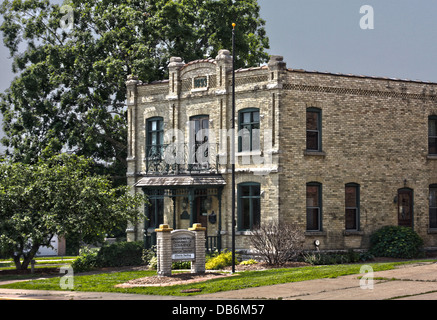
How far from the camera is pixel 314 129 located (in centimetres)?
3173

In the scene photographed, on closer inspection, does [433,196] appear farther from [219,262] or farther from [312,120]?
[219,262]

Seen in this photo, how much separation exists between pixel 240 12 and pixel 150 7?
205 inches

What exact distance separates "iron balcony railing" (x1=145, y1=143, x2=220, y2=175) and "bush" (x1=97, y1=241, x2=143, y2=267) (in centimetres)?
385

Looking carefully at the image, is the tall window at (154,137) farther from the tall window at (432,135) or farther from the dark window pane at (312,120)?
the tall window at (432,135)

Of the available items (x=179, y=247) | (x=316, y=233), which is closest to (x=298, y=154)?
(x=316, y=233)

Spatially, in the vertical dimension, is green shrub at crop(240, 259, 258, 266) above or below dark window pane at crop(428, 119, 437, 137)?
below

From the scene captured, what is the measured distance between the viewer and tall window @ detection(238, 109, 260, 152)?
31.8m

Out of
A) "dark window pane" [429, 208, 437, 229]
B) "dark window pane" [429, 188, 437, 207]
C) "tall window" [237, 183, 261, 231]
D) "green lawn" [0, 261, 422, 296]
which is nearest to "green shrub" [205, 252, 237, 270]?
"tall window" [237, 183, 261, 231]

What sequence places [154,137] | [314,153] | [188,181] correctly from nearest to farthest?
[314,153] → [188,181] → [154,137]

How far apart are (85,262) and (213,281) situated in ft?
31.7

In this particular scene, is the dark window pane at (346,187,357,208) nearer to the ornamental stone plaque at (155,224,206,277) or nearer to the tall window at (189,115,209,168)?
the tall window at (189,115,209,168)

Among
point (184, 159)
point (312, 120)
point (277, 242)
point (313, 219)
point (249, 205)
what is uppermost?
point (312, 120)

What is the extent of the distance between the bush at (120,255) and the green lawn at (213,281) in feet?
14.1
